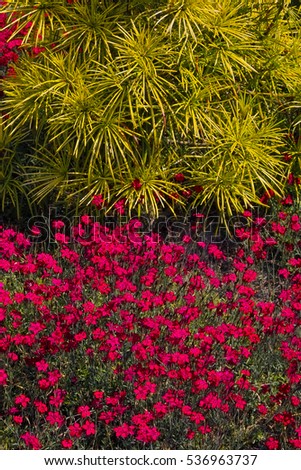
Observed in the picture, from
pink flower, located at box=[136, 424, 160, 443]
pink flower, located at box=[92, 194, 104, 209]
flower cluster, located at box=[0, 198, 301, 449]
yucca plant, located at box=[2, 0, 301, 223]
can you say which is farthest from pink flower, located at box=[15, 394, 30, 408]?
yucca plant, located at box=[2, 0, 301, 223]

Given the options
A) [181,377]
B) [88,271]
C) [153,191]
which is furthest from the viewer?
[153,191]

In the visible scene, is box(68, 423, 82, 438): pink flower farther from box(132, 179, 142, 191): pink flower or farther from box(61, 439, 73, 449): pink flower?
box(132, 179, 142, 191): pink flower

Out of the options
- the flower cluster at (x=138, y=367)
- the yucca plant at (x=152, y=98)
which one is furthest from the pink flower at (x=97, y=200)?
the flower cluster at (x=138, y=367)

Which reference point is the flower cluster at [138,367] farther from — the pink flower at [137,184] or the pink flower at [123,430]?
the pink flower at [137,184]

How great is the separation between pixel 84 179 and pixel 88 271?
4.03 ft

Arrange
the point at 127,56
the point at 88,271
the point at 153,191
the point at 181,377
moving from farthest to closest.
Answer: the point at 153,191
the point at 127,56
the point at 88,271
the point at 181,377

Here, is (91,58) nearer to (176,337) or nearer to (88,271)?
(88,271)

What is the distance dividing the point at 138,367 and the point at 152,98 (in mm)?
2495

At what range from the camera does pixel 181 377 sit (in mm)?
4504

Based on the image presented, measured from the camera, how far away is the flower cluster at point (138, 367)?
4.57m

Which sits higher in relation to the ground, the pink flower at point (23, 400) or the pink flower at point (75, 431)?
the pink flower at point (23, 400)

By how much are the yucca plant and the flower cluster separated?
34.4 inches

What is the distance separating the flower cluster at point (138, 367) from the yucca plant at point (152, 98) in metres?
0.87

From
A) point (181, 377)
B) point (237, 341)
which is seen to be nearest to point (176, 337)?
point (181, 377)
